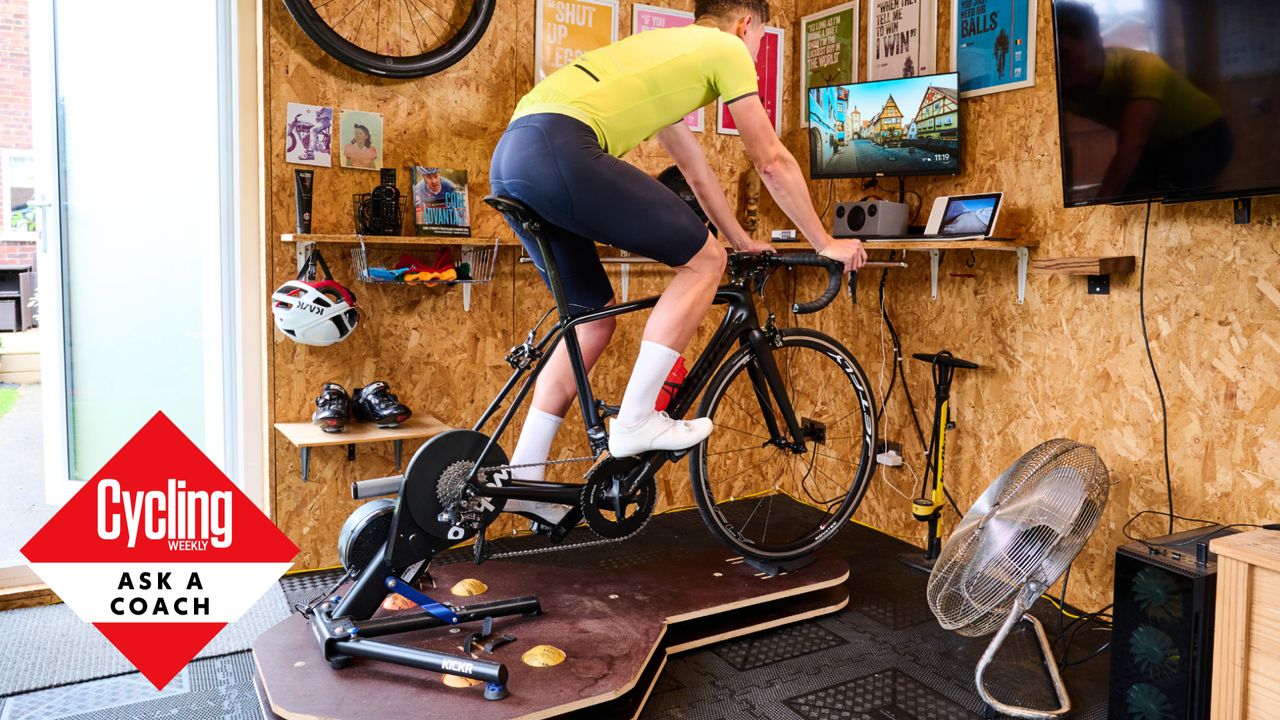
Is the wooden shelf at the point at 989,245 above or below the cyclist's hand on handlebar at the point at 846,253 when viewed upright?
above

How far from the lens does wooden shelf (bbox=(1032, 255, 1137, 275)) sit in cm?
253

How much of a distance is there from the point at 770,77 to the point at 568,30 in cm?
95

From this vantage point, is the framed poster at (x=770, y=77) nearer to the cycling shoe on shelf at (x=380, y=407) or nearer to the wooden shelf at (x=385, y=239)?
the wooden shelf at (x=385, y=239)

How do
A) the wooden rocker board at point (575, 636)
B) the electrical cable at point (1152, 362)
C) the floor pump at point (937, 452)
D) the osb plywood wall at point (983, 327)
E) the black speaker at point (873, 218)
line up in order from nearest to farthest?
the wooden rocker board at point (575, 636), the osb plywood wall at point (983, 327), the electrical cable at point (1152, 362), the floor pump at point (937, 452), the black speaker at point (873, 218)

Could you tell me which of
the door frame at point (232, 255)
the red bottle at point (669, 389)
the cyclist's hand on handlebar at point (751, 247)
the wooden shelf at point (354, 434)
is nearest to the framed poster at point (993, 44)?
the cyclist's hand on handlebar at point (751, 247)

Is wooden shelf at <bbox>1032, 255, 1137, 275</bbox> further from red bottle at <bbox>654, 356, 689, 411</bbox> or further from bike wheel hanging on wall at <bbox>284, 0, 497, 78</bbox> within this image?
bike wheel hanging on wall at <bbox>284, 0, 497, 78</bbox>

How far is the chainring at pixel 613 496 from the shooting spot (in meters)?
2.40

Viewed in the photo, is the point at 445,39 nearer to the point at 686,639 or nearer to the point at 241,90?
the point at 241,90

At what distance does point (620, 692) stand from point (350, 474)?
149 centimetres

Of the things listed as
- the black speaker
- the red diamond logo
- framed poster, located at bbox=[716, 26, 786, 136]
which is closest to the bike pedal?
the red diamond logo

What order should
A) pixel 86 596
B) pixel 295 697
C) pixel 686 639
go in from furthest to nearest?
pixel 86 596 → pixel 686 639 → pixel 295 697

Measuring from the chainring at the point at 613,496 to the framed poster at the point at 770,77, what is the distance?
1831 millimetres

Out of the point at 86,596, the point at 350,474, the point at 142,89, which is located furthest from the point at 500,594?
the point at 142,89

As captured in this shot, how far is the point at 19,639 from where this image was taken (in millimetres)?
2467
